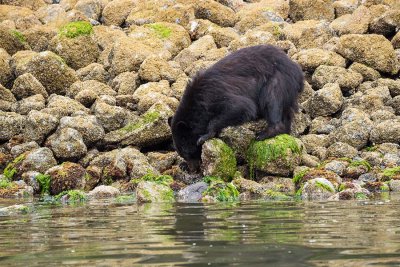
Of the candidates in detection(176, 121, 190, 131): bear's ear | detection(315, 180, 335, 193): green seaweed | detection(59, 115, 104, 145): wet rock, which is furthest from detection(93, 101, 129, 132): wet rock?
detection(315, 180, 335, 193): green seaweed

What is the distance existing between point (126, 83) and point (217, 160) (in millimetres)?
5046

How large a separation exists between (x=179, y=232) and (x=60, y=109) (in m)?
8.92

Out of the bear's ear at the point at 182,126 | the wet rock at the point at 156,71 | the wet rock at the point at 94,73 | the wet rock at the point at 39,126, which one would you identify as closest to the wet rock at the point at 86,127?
the wet rock at the point at 39,126

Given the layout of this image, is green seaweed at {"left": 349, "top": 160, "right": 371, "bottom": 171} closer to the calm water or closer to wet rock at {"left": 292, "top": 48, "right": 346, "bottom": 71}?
the calm water

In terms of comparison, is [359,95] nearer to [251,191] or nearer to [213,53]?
[213,53]

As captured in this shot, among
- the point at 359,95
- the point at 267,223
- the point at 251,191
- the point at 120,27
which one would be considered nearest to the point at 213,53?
the point at 359,95

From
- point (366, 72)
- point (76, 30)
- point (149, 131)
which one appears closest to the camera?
point (149, 131)

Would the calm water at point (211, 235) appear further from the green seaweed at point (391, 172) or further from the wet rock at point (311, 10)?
the wet rock at point (311, 10)

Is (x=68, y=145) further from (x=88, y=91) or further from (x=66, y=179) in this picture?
(x=88, y=91)

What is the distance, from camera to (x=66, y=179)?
39.1ft

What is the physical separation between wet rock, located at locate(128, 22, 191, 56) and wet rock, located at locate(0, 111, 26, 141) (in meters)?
5.33

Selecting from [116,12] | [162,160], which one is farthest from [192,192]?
[116,12]

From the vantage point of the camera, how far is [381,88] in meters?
15.1

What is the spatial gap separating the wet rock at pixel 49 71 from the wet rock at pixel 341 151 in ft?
21.5
